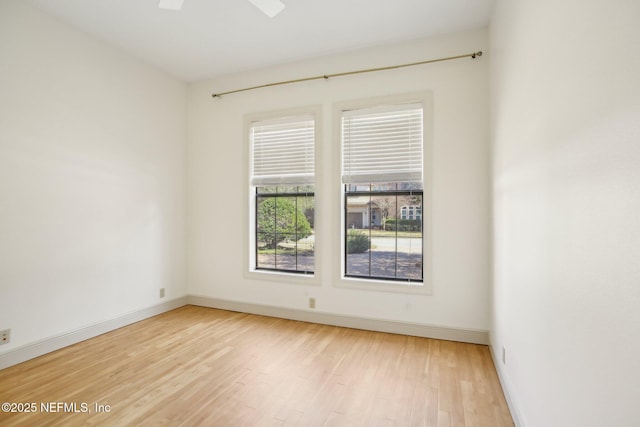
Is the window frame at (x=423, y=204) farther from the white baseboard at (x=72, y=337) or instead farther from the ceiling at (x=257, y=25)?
the white baseboard at (x=72, y=337)

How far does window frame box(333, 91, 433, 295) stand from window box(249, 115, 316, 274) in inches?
13.5

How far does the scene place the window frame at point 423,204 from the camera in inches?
127

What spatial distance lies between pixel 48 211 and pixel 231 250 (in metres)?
1.90

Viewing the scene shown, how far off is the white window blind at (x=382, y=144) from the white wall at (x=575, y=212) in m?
1.28

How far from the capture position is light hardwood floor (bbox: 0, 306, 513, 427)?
199 centimetres

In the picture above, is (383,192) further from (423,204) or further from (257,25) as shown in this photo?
(257,25)

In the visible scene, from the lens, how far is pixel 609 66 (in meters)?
0.89

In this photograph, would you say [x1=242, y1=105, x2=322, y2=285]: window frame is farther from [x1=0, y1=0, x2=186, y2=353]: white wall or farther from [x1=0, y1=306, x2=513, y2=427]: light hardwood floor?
[x1=0, y1=0, x2=186, y2=353]: white wall

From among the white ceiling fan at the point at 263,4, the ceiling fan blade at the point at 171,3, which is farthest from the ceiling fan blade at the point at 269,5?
the ceiling fan blade at the point at 171,3

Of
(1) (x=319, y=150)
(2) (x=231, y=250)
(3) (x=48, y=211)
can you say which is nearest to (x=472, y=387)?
(1) (x=319, y=150)

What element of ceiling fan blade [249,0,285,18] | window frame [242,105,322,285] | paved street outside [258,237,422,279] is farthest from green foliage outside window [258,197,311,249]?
ceiling fan blade [249,0,285,18]

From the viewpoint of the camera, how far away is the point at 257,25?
10.1ft

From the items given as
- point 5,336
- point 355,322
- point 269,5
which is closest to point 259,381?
point 355,322

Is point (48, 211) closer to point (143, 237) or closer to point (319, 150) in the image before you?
point (143, 237)
